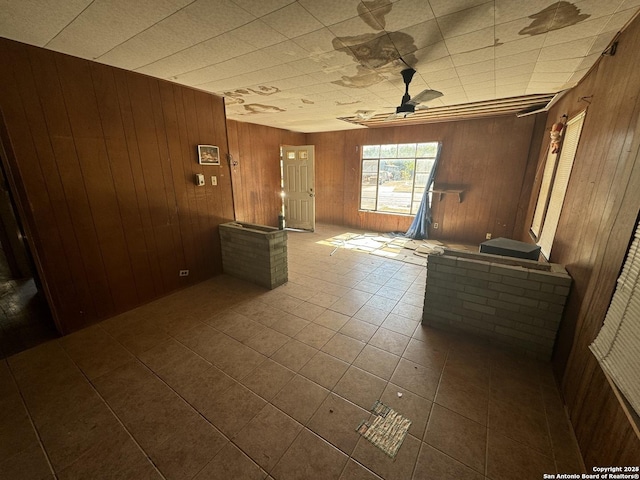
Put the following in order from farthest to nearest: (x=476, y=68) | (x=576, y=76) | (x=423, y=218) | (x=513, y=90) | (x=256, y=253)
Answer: (x=423, y=218) → (x=256, y=253) → (x=513, y=90) → (x=576, y=76) → (x=476, y=68)

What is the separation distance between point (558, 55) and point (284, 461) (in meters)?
3.57

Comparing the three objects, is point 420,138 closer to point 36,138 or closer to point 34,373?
point 36,138

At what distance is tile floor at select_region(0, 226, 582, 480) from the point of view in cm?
134

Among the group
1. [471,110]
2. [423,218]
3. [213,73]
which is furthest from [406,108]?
[423,218]

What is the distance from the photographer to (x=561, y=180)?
8.70 ft

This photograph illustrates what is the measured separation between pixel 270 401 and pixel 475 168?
538cm

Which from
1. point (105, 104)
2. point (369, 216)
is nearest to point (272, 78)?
point (105, 104)

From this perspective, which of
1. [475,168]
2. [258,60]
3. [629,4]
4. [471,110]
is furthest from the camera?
[475,168]

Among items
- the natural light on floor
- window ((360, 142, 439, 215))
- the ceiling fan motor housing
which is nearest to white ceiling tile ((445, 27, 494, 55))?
the ceiling fan motor housing

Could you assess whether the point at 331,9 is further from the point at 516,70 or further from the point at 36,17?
the point at 516,70

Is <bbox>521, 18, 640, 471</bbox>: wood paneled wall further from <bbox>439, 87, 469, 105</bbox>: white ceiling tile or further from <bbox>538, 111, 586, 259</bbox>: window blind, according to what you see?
<bbox>439, 87, 469, 105</bbox>: white ceiling tile

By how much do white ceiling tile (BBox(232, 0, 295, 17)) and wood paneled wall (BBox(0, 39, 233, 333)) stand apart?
5.84 ft

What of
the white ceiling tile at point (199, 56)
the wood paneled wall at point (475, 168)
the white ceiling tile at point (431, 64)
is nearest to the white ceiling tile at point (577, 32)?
the white ceiling tile at point (431, 64)

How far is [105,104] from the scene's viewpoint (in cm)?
241
